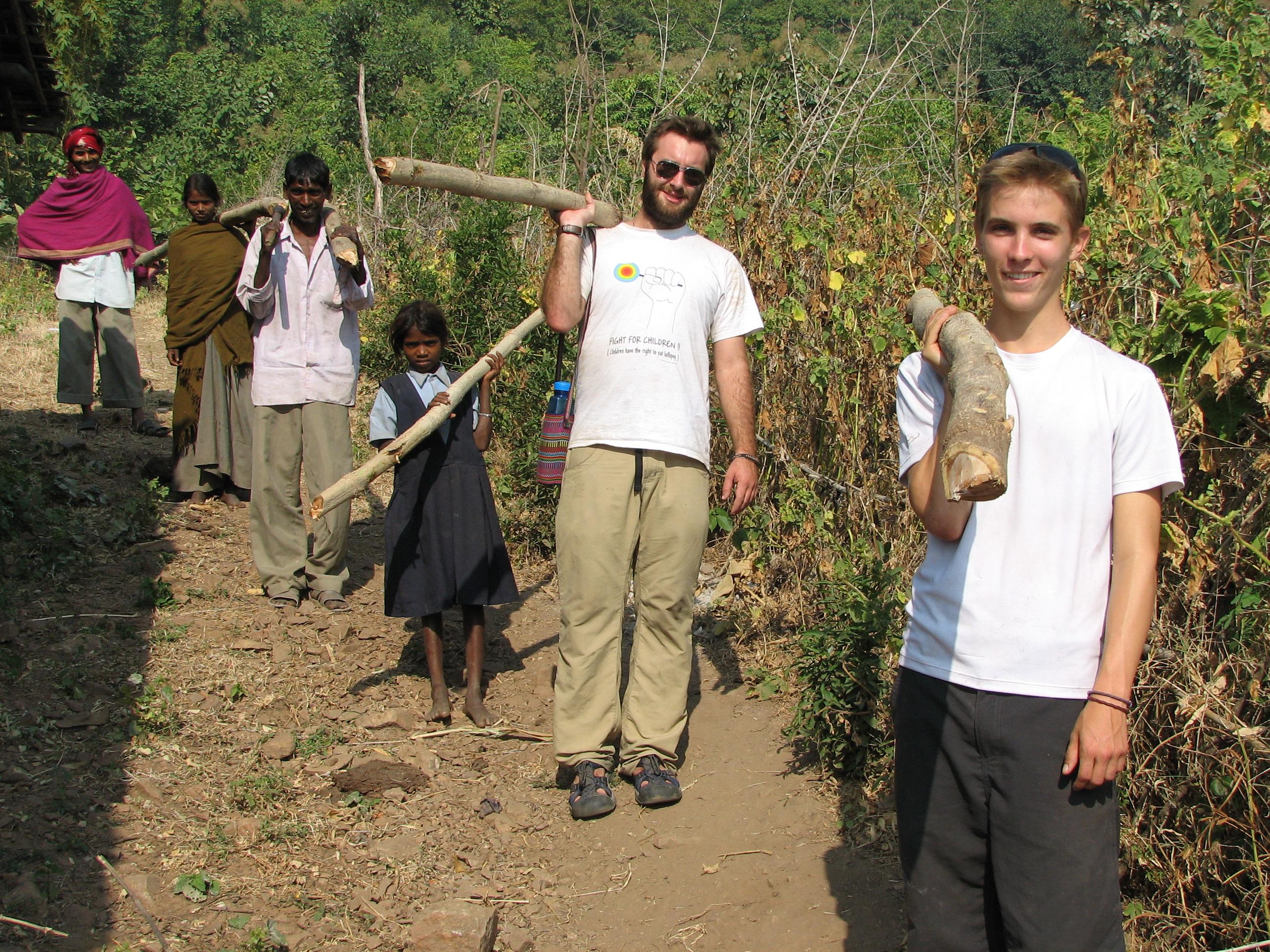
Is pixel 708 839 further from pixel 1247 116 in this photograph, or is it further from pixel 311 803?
pixel 1247 116

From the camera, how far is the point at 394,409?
4.29 meters

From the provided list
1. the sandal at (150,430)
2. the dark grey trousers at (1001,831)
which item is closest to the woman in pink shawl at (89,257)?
the sandal at (150,430)

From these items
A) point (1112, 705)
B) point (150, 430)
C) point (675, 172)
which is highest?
point (675, 172)

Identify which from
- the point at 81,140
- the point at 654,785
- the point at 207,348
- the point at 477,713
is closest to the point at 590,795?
the point at 654,785

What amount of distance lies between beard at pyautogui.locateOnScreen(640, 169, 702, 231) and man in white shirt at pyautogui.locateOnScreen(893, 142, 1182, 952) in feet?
5.24

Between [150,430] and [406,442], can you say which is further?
[150,430]

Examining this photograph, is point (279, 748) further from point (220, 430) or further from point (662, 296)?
point (220, 430)

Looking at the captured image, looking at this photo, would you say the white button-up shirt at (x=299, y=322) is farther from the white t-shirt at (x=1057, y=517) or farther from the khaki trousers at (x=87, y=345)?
the white t-shirt at (x=1057, y=517)

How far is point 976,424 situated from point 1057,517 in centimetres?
34

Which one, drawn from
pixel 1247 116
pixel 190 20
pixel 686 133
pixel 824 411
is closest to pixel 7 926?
pixel 686 133

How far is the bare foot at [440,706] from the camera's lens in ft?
13.9

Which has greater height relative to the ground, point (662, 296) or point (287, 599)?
point (662, 296)

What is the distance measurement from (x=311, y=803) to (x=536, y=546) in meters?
2.48

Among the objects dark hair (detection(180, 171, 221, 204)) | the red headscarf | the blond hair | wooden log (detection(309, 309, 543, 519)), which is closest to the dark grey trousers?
the blond hair
